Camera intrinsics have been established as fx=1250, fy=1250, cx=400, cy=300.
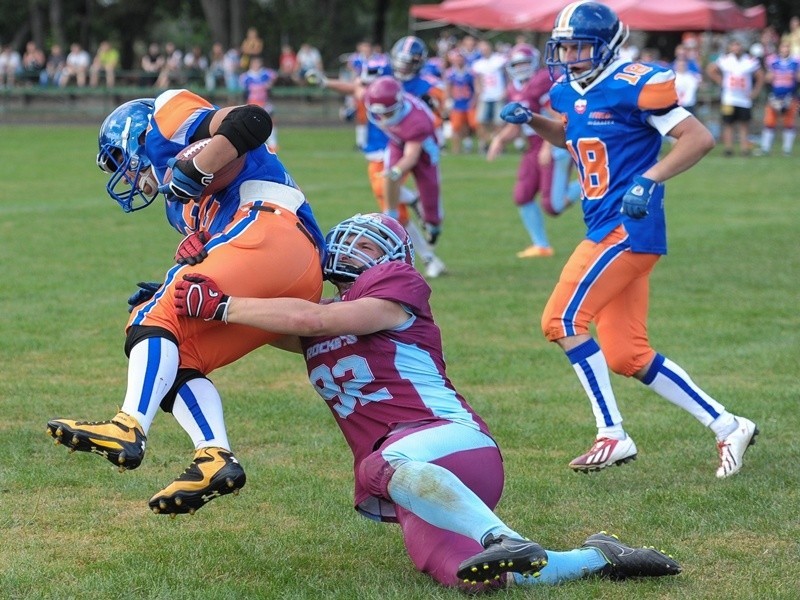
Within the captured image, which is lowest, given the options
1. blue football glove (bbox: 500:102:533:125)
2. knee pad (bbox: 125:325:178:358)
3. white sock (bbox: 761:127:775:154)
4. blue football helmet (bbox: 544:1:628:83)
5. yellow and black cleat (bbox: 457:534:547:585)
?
white sock (bbox: 761:127:775:154)

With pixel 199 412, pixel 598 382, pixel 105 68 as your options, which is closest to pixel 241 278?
pixel 199 412

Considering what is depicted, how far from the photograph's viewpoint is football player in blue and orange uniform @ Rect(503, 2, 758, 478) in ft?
17.9

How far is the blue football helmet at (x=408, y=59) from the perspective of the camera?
1215 centimetres

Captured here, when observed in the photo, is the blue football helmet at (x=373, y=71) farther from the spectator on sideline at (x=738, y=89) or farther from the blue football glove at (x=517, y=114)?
the spectator on sideline at (x=738, y=89)

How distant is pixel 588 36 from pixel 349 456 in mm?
2203

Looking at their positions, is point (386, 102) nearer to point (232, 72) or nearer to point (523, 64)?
point (523, 64)

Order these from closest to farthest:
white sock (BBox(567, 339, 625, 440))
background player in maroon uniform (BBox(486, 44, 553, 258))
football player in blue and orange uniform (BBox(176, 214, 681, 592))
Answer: football player in blue and orange uniform (BBox(176, 214, 681, 592)), white sock (BBox(567, 339, 625, 440)), background player in maroon uniform (BBox(486, 44, 553, 258))

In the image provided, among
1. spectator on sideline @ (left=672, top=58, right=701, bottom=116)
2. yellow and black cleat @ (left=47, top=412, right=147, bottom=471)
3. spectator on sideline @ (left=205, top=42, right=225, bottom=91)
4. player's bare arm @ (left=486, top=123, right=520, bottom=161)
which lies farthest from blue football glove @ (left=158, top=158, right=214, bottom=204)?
spectator on sideline @ (left=205, top=42, right=225, bottom=91)

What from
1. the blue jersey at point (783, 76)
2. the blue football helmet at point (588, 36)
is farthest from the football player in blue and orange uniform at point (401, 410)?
the blue jersey at point (783, 76)

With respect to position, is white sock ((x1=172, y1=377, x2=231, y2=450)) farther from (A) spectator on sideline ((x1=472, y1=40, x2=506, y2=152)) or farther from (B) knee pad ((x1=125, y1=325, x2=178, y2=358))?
(A) spectator on sideline ((x1=472, y1=40, x2=506, y2=152))

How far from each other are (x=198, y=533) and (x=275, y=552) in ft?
1.24

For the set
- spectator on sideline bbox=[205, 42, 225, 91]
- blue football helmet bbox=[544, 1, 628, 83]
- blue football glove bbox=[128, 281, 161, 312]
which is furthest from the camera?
spectator on sideline bbox=[205, 42, 225, 91]

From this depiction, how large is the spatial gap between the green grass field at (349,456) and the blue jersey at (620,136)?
3.62ft

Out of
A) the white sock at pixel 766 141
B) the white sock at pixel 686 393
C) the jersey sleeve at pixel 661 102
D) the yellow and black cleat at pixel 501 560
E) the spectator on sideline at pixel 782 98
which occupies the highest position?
the jersey sleeve at pixel 661 102
